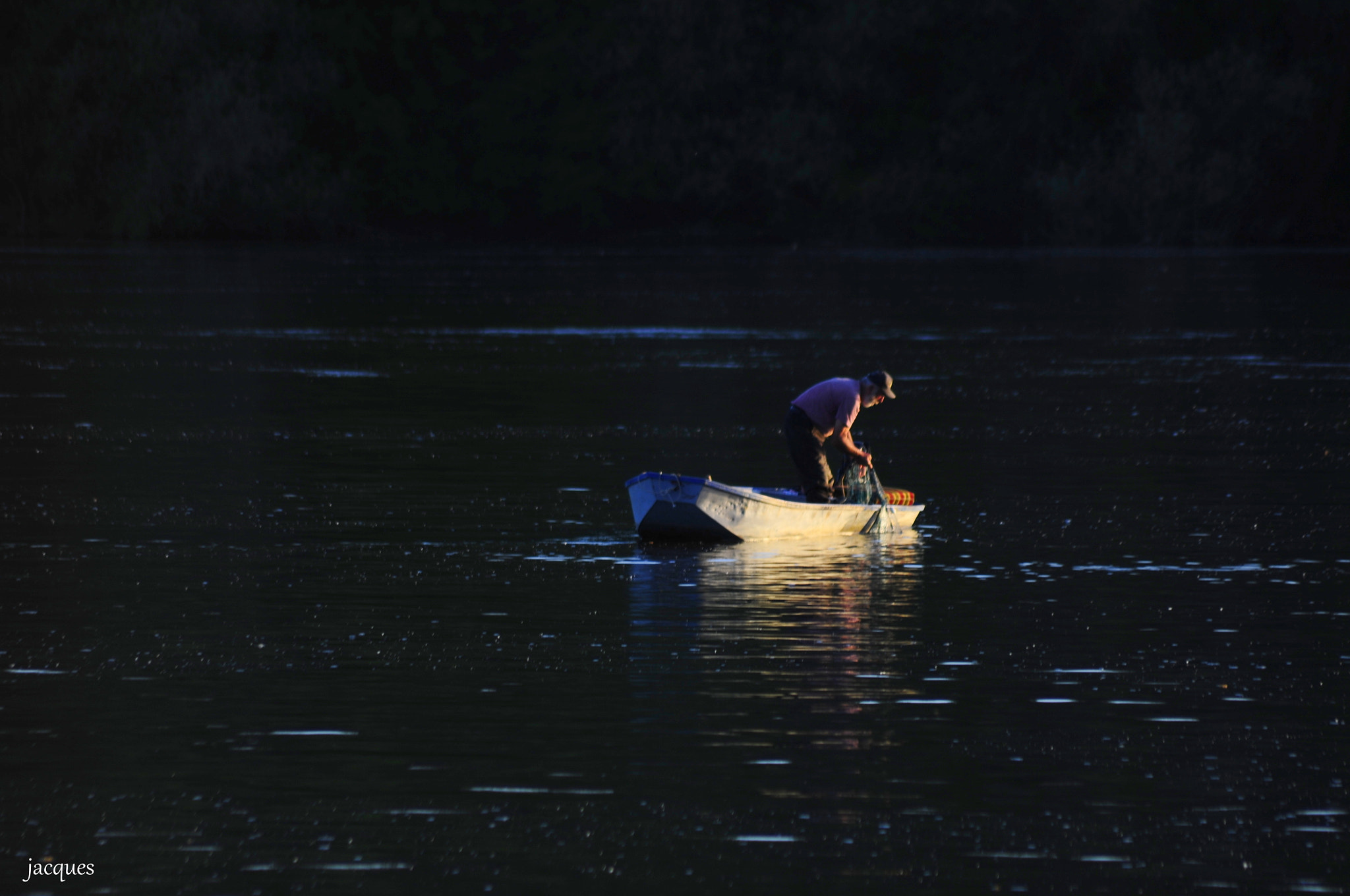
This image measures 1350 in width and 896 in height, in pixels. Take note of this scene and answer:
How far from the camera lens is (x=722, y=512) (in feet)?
62.6

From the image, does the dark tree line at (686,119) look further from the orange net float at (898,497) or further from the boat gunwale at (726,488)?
the boat gunwale at (726,488)

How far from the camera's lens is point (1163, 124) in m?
103

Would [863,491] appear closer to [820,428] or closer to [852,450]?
[852,450]

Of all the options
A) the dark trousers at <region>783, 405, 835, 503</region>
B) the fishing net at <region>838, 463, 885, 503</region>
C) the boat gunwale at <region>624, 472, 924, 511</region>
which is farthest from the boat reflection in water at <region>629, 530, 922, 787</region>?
the dark trousers at <region>783, 405, 835, 503</region>

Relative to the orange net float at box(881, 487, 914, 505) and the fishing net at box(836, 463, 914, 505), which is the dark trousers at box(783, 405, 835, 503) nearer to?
the fishing net at box(836, 463, 914, 505)

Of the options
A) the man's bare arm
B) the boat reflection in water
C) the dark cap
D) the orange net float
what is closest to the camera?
the boat reflection in water

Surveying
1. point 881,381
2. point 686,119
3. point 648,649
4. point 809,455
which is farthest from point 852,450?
point 686,119

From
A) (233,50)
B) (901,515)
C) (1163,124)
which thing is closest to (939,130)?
(1163,124)

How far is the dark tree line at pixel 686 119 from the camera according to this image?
105062mm

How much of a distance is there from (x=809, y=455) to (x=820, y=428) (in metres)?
Answer: 0.24

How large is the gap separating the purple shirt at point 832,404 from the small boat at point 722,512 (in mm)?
704

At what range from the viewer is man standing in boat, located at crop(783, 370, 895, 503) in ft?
65.9

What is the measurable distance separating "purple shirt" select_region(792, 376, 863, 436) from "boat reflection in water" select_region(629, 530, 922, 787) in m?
1.03

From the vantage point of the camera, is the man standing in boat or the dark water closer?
the dark water
